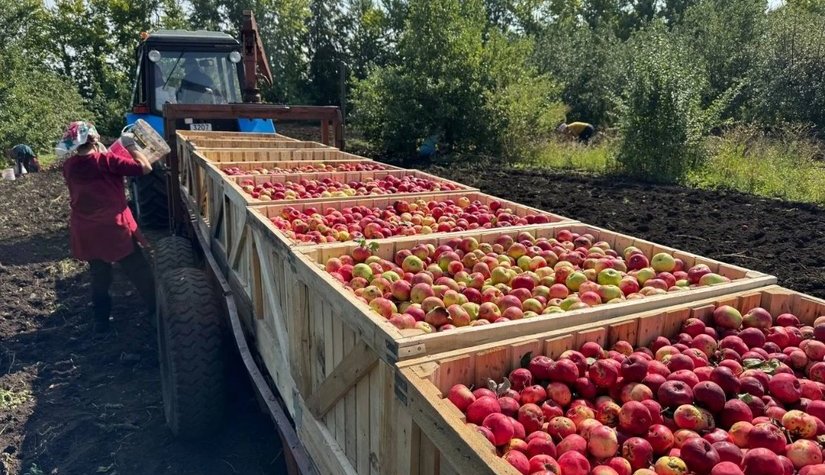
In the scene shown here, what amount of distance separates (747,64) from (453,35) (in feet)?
37.3

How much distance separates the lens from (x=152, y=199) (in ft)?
28.2

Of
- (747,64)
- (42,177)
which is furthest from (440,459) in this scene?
(747,64)

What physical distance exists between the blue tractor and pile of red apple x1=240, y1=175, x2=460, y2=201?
4.07 m

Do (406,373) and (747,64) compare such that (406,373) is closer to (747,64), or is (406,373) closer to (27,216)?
(27,216)

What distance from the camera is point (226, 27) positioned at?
34.4m

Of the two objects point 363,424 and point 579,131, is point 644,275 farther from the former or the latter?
point 579,131

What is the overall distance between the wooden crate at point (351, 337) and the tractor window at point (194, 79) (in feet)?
20.4

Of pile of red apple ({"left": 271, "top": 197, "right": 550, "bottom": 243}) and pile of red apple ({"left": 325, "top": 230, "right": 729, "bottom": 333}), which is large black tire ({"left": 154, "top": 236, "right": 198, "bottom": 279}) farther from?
pile of red apple ({"left": 325, "top": 230, "right": 729, "bottom": 333})

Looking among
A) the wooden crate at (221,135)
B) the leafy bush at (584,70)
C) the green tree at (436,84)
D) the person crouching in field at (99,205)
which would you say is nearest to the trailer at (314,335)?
the person crouching in field at (99,205)

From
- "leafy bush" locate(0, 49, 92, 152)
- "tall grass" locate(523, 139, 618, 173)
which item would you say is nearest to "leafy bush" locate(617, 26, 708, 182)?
"tall grass" locate(523, 139, 618, 173)

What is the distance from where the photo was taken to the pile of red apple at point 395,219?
11.7ft

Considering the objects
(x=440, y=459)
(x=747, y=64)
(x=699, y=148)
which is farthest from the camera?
(x=747, y=64)

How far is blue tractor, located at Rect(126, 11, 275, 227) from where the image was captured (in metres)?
8.55

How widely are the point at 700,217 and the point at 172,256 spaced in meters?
7.67
